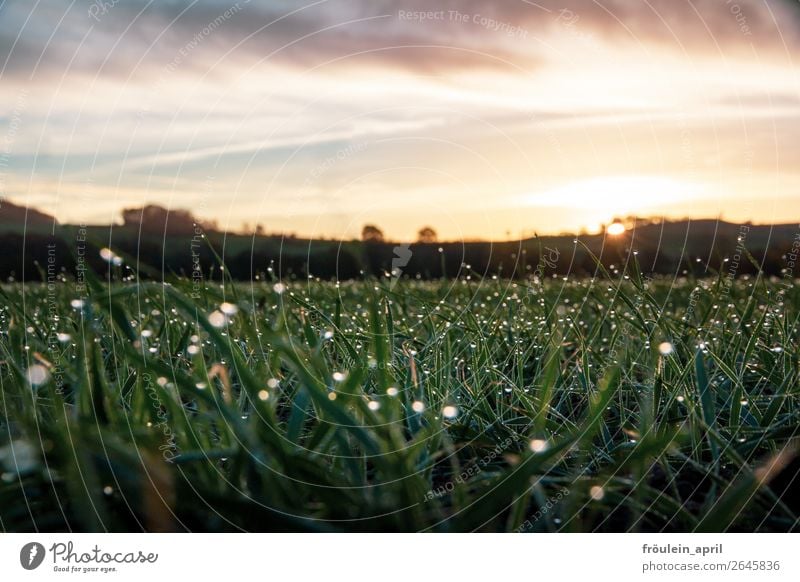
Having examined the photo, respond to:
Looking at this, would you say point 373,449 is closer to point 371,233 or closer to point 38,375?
point 38,375

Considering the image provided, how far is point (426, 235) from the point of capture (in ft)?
5.19

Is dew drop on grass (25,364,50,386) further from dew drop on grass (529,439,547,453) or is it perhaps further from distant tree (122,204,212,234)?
dew drop on grass (529,439,547,453)

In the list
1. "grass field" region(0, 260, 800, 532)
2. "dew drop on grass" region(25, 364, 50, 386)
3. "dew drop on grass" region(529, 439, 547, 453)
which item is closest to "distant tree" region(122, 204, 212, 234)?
"grass field" region(0, 260, 800, 532)

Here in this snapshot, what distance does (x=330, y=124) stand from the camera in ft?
4.28

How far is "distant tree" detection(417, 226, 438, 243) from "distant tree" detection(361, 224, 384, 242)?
0.09 meters

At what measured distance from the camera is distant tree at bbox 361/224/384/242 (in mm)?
1533

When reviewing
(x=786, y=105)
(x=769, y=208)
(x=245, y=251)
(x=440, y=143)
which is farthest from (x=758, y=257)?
(x=245, y=251)

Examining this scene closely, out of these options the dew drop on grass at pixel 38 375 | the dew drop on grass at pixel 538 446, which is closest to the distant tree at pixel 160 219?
the dew drop on grass at pixel 38 375
